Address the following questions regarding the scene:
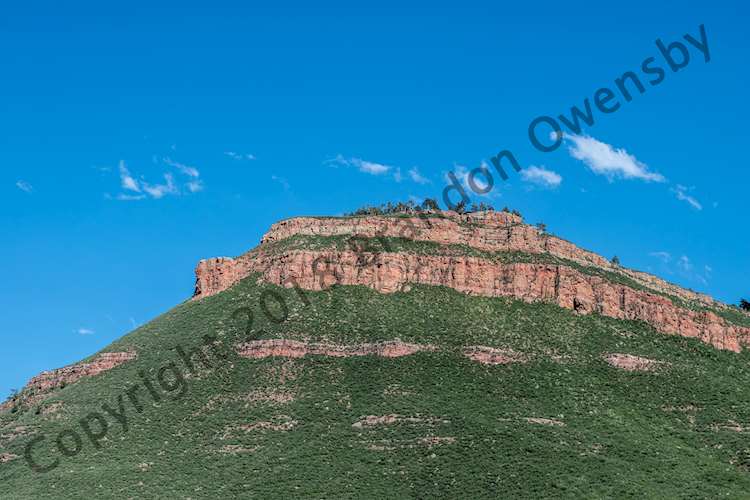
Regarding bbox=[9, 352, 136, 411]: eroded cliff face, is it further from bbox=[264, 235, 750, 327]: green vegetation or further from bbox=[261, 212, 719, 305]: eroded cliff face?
bbox=[261, 212, 719, 305]: eroded cliff face

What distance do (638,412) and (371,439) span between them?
25241 millimetres

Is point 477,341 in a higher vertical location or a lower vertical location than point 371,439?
higher

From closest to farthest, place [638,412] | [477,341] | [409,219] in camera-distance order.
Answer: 1. [638,412]
2. [477,341]
3. [409,219]

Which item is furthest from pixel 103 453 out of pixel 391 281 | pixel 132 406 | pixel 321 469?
pixel 391 281

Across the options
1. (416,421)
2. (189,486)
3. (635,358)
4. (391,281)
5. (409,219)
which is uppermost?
(409,219)

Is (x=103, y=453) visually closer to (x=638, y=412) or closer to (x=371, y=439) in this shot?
(x=371, y=439)

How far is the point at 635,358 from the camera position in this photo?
103 m

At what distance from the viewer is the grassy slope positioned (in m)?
81.5

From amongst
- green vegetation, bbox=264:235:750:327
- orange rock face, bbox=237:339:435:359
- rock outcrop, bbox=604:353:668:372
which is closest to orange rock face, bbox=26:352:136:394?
orange rock face, bbox=237:339:435:359

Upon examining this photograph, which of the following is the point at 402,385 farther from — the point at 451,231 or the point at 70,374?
the point at 70,374

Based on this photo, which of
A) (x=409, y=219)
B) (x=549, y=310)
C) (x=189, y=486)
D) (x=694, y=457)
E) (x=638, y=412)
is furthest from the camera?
(x=409, y=219)

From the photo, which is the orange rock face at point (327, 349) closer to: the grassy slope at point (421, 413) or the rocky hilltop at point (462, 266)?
the grassy slope at point (421, 413)

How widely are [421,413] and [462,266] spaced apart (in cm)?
2493

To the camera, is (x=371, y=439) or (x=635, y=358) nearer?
(x=371, y=439)
